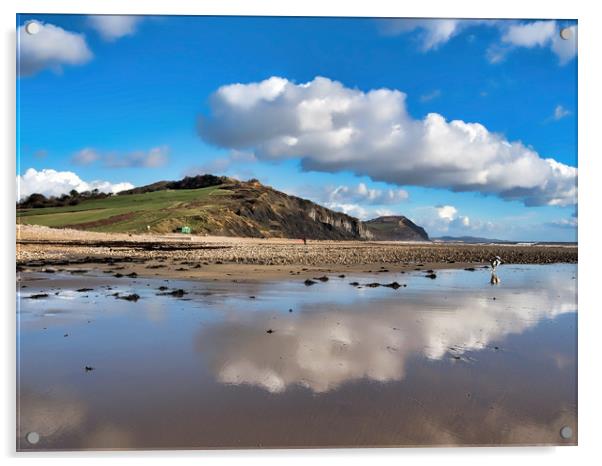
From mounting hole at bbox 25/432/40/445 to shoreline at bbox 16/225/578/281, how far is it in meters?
3.89

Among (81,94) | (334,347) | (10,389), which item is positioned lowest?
(10,389)

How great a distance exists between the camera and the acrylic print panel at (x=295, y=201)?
442 cm

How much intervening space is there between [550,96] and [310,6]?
3.26m

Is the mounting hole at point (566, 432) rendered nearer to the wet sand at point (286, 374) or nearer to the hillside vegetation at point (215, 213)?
the wet sand at point (286, 374)

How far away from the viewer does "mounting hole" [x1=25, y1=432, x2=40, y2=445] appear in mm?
4465

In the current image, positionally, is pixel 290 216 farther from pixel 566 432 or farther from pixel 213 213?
pixel 566 432

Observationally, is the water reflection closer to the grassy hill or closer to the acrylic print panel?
the acrylic print panel

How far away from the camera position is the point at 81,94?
248 inches

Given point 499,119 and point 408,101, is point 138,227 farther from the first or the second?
point 499,119
